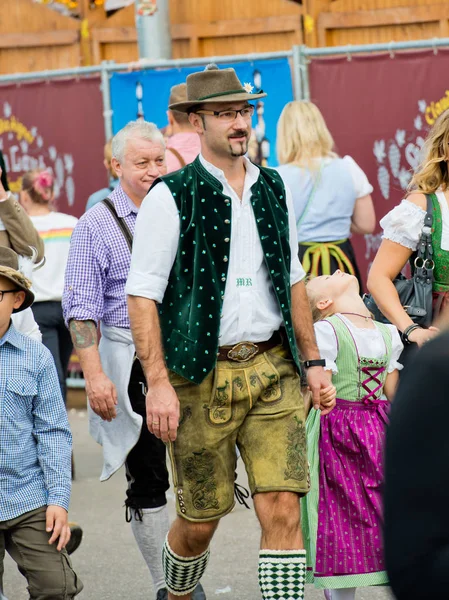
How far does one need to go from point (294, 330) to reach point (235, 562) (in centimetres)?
169

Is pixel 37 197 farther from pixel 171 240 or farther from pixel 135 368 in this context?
pixel 171 240

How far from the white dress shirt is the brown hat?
0.22m

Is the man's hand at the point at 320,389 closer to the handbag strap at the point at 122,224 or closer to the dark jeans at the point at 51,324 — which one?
the handbag strap at the point at 122,224

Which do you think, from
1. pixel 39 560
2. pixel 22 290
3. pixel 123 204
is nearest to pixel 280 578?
pixel 39 560

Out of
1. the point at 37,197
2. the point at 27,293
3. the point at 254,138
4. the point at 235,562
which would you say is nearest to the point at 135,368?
the point at 27,293

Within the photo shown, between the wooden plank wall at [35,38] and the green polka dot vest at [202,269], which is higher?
the wooden plank wall at [35,38]

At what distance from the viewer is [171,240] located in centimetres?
449

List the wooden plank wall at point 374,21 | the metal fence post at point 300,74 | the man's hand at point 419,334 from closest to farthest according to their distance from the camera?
the man's hand at point 419,334, the metal fence post at point 300,74, the wooden plank wall at point 374,21

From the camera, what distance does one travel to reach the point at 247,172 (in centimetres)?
472

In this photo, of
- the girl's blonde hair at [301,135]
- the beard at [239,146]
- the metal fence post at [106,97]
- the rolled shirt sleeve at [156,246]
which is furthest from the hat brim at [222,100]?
the metal fence post at [106,97]

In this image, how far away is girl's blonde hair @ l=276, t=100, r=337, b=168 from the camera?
7273 mm

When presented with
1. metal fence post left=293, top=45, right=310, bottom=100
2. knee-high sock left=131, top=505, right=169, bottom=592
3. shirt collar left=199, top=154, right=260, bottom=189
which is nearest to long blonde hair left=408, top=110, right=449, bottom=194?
shirt collar left=199, top=154, right=260, bottom=189

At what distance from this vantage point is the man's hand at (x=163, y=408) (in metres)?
4.41

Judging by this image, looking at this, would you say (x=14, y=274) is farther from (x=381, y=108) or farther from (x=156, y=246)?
(x=381, y=108)
